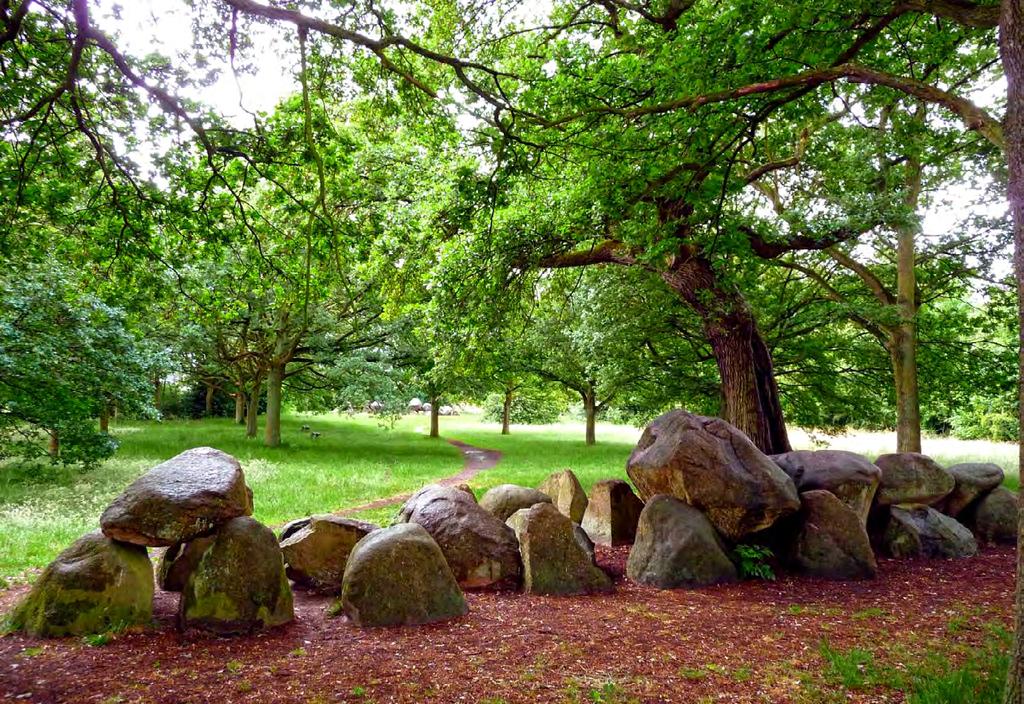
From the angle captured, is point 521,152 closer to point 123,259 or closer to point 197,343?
point 123,259

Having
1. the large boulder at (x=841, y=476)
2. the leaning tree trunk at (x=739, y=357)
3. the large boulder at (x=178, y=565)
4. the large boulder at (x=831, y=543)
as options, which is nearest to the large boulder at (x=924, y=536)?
the large boulder at (x=841, y=476)

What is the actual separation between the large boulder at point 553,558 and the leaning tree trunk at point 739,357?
4768 mm

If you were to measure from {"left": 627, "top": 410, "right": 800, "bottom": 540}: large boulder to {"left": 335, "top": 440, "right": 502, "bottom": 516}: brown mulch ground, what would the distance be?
7.52m

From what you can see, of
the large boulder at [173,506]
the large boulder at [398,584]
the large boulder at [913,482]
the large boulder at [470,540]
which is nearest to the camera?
the large boulder at [173,506]

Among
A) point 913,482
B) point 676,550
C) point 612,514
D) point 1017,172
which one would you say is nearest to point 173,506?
point 676,550

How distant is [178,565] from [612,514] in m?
6.93

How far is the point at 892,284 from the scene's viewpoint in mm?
17797

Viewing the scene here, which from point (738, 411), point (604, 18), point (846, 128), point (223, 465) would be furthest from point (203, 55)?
point (846, 128)

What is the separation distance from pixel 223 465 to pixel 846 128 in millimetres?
14632

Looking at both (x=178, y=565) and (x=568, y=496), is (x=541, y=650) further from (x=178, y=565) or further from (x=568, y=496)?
(x=568, y=496)

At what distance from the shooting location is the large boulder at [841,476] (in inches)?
382

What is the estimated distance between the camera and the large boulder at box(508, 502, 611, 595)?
321 inches

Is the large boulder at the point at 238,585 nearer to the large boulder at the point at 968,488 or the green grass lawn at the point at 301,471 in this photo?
the green grass lawn at the point at 301,471

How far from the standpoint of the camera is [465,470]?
2280cm
